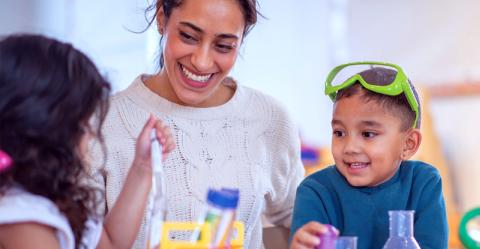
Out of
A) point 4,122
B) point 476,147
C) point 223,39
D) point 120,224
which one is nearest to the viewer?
point 4,122

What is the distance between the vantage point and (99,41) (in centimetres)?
378

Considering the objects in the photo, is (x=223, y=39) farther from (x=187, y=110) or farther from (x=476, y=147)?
(x=476, y=147)

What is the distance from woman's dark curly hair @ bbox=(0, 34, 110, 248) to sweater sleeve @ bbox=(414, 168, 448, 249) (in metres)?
0.56

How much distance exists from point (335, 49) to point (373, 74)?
109 inches

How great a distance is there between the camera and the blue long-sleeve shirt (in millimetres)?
1165

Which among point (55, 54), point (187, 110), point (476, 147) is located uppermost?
point (55, 54)

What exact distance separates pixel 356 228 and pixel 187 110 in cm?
46

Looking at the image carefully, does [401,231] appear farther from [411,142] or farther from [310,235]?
[411,142]

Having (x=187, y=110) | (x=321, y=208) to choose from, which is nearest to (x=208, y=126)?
(x=187, y=110)

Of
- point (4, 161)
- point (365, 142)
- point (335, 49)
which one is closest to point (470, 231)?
point (365, 142)

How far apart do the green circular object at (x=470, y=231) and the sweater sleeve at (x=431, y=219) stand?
303 mm

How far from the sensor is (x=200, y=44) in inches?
52.0

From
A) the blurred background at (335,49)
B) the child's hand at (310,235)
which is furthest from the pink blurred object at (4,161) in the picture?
the blurred background at (335,49)

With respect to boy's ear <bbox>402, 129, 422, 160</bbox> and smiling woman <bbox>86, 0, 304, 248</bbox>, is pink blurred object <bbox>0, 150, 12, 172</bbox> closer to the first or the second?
smiling woman <bbox>86, 0, 304, 248</bbox>
